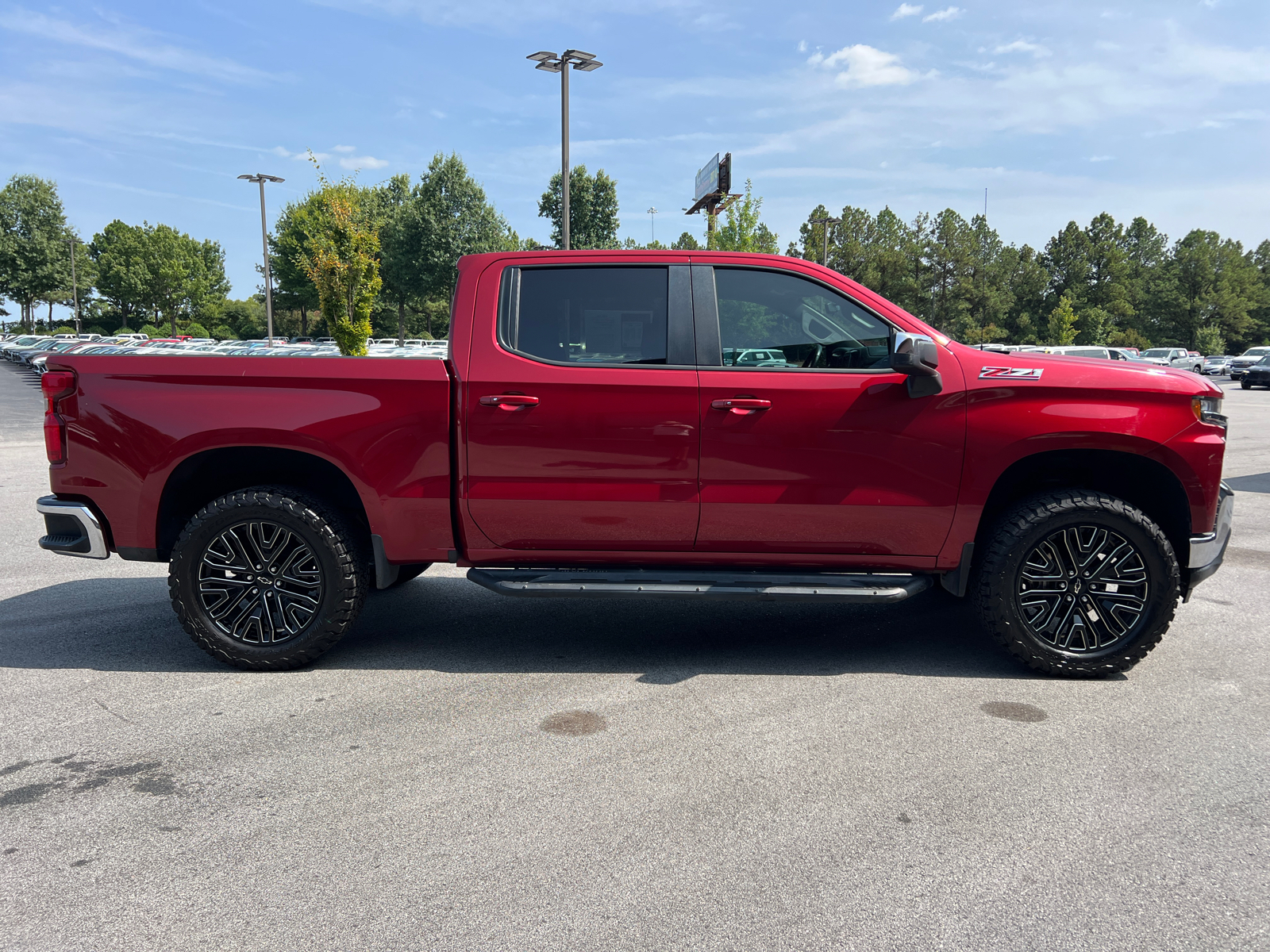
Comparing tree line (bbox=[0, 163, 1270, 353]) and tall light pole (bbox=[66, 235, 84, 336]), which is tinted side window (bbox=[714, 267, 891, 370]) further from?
tall light pole (bbox=[66, 235, 84, 336])

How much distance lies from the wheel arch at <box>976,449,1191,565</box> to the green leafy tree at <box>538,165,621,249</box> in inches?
2213

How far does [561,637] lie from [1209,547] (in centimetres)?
329

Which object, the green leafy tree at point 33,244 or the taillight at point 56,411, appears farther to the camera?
the green leafy tree at point 33,244

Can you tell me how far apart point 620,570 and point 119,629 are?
9.73 feet

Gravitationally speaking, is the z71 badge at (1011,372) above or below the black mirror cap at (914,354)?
below

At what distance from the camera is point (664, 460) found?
3.93 metres

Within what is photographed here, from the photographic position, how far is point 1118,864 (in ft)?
8.37

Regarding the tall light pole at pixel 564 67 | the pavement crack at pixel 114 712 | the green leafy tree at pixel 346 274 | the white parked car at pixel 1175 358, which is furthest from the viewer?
the white parked car at pixel 1175 358

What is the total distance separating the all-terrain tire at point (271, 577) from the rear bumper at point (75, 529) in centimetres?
41

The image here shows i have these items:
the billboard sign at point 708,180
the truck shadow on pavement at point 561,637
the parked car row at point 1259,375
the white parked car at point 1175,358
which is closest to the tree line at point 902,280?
the billboard sign at point 708,180

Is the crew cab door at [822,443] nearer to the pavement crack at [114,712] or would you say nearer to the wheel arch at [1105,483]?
the wheel arch at [1105,483]

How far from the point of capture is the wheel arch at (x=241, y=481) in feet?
13.6

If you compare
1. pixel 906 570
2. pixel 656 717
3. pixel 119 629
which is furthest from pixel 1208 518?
pixel 119 629

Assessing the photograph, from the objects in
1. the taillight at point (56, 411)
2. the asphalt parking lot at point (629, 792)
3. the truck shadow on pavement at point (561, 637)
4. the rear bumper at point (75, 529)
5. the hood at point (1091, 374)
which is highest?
the hood at point (1091, 374)
